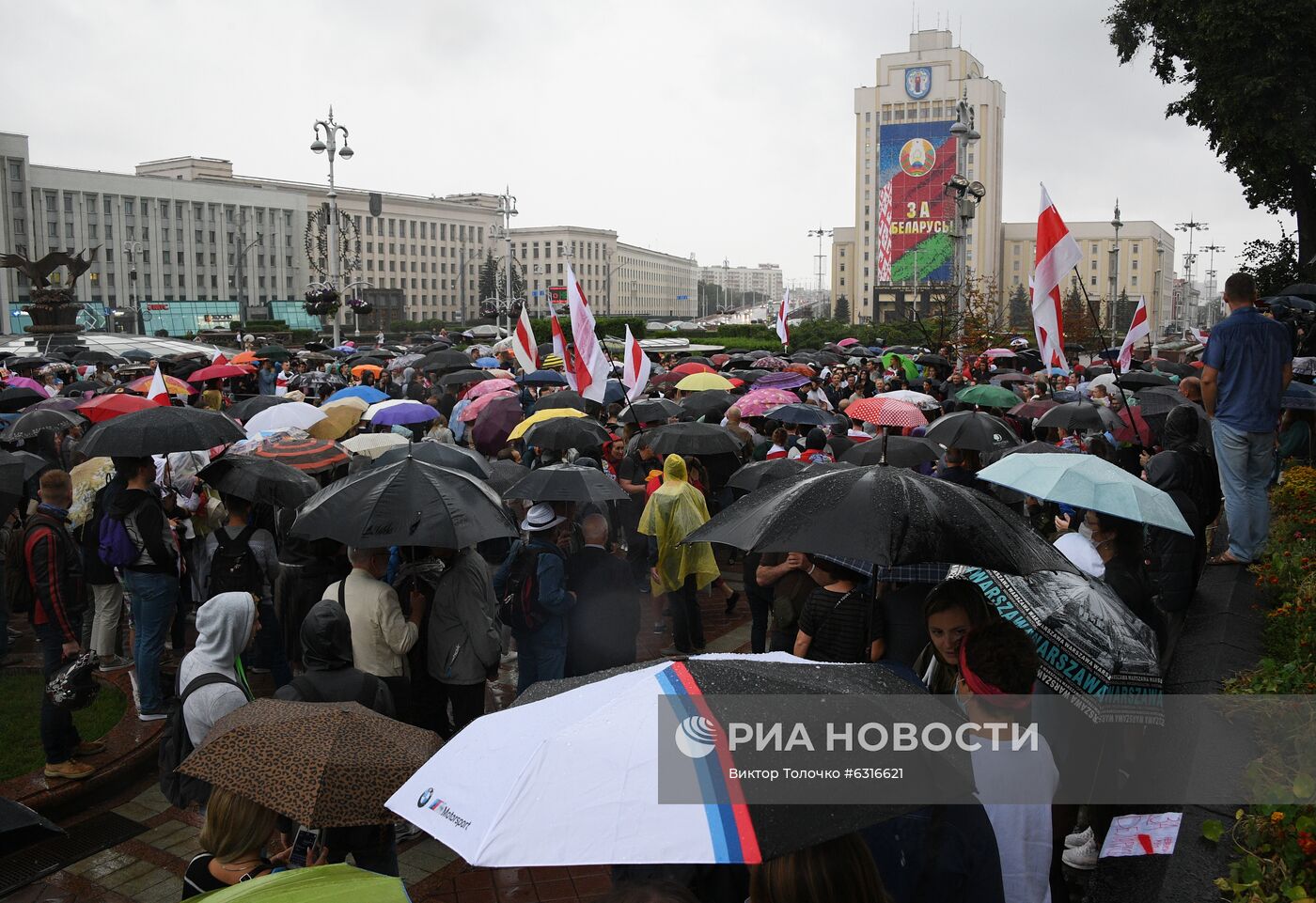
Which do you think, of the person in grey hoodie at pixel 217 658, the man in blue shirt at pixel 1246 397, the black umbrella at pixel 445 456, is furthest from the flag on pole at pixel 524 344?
the person in grey hoodie at pixel 217 658

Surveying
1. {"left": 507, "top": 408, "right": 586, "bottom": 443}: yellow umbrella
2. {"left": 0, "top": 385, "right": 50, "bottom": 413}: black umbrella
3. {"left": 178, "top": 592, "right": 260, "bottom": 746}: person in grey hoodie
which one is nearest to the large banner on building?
{"left": 0, "top": 385, "right": 50, "bottom": 413}: black umbrella

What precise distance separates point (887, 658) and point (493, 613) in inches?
84.3

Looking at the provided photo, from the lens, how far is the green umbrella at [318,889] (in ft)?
6.71

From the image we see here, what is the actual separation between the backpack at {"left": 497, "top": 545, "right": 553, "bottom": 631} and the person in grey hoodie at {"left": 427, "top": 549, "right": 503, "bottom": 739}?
354 millimetres

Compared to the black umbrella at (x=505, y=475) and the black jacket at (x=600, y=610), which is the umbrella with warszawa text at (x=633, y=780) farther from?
the black umbrella at (x=505, y=475)

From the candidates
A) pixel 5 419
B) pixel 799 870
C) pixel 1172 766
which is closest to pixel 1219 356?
pixel 1172 766

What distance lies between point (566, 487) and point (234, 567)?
6.90ft

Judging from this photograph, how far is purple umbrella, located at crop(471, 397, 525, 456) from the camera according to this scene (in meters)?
11.6

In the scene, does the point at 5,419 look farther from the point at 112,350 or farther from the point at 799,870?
the point at 112,350

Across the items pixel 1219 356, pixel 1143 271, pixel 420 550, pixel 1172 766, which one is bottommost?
pixel 1172 766

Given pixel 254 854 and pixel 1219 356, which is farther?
pixel 1219 356

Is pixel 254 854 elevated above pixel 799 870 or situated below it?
below

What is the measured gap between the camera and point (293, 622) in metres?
6.11

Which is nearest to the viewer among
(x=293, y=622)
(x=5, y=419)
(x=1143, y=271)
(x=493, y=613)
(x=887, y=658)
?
(x=887, y=658)
